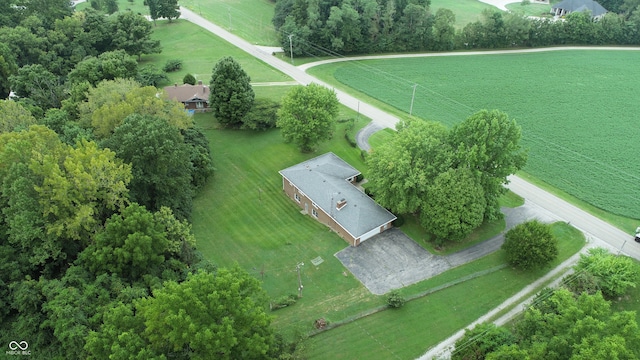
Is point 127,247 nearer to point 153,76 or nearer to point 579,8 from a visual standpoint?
point 153,76

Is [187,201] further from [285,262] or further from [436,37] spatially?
[436,37]

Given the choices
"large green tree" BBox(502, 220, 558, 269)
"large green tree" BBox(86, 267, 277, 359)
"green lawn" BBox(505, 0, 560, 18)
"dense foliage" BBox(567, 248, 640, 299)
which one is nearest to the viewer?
"large green tree" BBox(86, 267, 277, 359)

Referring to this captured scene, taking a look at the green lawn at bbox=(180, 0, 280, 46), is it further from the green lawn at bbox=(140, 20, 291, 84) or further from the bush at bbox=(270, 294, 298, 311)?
the bush at bbox=(270, 294, 298, 311)

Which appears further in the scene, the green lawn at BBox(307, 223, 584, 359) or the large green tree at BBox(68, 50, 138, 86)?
the large green tree at BBox(68, 50, 138, 86)

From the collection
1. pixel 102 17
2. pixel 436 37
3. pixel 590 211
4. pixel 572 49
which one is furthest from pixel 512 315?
pixel 102 17

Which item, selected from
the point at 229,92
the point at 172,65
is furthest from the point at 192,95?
the point at 172,65

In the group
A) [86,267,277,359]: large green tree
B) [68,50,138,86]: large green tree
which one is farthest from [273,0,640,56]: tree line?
[86,267,277,359]: large green tree

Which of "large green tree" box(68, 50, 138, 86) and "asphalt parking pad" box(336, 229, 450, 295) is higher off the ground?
"large green tree" box(68, 50, 138, 86)
